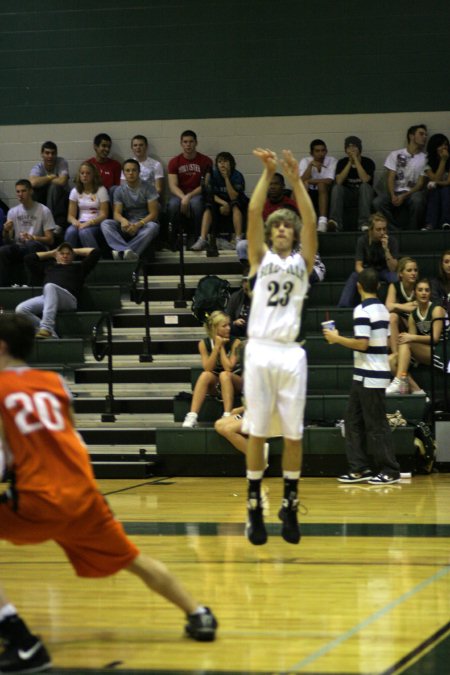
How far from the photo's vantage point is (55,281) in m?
12.4

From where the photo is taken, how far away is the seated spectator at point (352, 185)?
13305 mm

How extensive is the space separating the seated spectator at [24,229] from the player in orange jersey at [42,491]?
29.2 feet

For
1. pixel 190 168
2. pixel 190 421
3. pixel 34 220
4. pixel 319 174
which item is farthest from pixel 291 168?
pixel 190 168

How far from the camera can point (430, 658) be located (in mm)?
4359

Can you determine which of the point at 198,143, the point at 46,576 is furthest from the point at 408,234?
the point at 46,576

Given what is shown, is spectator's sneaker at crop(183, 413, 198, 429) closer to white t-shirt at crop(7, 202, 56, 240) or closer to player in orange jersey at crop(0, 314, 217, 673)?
white t-shirt at crop(7, 202, 56, 240)

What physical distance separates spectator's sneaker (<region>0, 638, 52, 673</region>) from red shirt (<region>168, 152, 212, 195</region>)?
10.1m

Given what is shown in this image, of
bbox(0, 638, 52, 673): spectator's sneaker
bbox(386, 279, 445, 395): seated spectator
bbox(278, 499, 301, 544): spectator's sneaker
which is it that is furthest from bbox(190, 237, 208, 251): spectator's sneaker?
bbox(0, 638, 52, 673): spectator's sneaker

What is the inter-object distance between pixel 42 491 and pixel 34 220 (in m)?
9.49

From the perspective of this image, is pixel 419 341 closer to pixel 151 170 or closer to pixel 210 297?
pixel 210 297

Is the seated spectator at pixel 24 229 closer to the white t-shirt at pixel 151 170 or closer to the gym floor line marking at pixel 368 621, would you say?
the white t-shirt at pixel 151 170

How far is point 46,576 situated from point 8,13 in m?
10.2

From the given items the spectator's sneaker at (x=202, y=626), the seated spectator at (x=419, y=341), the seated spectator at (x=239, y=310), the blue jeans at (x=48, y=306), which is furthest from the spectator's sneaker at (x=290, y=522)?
the blue jeans at (x=48, y=306)

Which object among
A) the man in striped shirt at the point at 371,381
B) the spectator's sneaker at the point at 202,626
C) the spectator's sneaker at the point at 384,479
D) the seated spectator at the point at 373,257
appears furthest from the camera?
the seated spectator at the point at 373,257
